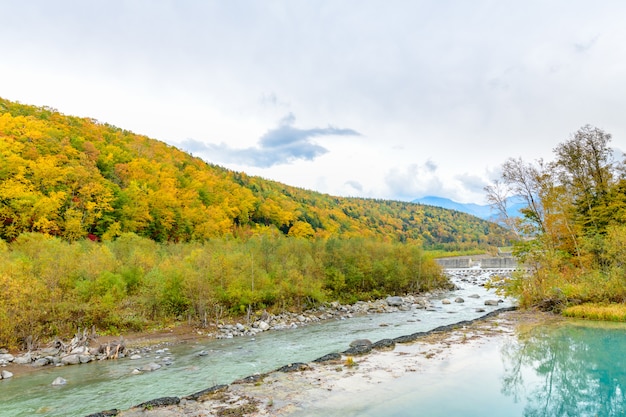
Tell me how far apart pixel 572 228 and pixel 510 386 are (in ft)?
78.7

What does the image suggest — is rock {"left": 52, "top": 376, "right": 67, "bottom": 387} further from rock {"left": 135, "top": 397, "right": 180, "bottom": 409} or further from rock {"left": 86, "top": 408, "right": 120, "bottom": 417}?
rock {"left": 135, "top": 397, "right": 180, "bottom": 409}

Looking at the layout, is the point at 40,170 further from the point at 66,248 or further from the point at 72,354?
the point at 72,354

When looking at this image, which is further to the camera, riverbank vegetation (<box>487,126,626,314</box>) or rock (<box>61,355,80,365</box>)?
riverbank vegetation (<box>487,126,626,314</box>)

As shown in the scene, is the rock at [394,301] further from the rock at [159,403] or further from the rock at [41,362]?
the rock at [159,403]

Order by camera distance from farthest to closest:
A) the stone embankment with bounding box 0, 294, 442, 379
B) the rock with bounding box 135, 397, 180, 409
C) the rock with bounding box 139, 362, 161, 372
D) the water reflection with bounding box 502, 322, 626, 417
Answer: the stone embankment with bounding box 0, 294, 442, 379, the rock with bounding box 139, 362, 161, 372, the rock with bounding box 135, 397, 180, 409, the water reflection with bounding box 502, 322, 626, 417

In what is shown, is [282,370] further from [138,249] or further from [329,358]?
[138,249]

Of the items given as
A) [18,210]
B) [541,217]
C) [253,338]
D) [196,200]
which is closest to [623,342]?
[541,217]

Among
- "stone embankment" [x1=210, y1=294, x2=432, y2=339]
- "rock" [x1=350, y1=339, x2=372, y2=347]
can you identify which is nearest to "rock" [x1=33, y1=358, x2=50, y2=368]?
"stone embankment" [x1=210, y1=294, x2=432, y2=339]

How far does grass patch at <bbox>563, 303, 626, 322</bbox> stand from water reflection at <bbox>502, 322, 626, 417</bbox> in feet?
4.92

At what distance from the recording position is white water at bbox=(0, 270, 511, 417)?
12516 millimetres

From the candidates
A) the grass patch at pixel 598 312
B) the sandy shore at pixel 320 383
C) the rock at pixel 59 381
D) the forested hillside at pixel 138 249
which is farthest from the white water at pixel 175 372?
the grass patch at pixel 598 312

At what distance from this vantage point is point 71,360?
57.9ft

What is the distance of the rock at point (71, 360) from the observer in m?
17.6

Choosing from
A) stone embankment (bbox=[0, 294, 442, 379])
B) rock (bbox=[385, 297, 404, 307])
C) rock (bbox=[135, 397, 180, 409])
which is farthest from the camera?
rock (bbox=[385, 297, 404, 307])
